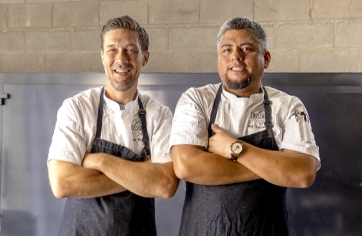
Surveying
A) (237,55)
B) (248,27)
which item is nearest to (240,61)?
(237,55)

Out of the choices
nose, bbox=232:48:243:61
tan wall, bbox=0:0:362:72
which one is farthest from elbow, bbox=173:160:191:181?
tan wall, bbox=0:0:362:72

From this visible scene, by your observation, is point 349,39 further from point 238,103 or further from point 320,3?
point 238,103

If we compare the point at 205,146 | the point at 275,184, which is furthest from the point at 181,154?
the point at 275,184

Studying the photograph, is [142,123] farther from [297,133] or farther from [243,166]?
[297,133]

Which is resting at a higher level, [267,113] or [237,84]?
[237,84]

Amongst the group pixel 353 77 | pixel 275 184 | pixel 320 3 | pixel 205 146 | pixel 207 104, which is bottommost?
pixel 275 184

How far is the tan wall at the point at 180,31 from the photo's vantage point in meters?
2.78

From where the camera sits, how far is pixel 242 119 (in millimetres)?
1815

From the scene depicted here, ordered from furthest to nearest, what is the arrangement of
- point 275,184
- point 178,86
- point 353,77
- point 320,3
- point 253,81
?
1. point 320,3
2. point 178,86
3. point 353,77
4. point 253,81
5. point 275,184

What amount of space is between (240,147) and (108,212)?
0.56 meters

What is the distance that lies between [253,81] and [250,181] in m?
0.38

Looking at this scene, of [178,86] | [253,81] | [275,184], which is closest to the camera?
[275,184]

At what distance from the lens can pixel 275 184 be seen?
1.72 meters

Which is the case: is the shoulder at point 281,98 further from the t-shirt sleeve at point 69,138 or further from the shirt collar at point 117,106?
the t-shirt sleeve at point 69,138
